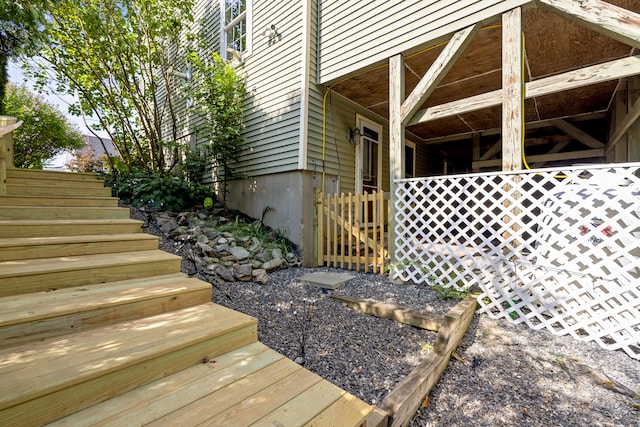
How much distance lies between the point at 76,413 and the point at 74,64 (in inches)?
267

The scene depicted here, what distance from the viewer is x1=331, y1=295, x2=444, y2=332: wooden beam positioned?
2.36 metres

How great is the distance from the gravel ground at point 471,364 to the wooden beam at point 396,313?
2.3 inches

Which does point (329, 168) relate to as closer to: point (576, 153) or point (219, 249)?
point (219, 249)

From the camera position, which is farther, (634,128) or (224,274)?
(634,128)

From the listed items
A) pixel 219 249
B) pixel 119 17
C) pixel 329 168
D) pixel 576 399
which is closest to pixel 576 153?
pixel 329 168

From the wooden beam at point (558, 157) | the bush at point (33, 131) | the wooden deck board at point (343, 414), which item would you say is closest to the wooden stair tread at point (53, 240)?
the wooden deck board at point (343, 414)

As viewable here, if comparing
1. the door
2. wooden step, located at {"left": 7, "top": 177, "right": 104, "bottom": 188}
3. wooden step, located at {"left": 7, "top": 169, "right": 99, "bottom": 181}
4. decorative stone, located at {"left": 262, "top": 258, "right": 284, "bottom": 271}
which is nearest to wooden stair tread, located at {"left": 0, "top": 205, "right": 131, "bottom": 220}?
wooden step, located at {"left": 7, "top": 177, "right": 104, "bottom": 188}

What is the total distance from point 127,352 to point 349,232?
10.8 feet

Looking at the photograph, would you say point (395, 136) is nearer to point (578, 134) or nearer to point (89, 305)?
point (89, 305)

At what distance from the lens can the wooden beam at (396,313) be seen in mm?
2357

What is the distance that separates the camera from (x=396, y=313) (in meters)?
2.55

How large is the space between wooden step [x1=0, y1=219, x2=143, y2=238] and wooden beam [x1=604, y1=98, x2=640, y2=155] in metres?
6.37

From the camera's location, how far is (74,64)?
5371 millimetres

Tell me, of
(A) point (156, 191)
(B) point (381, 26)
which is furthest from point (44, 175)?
(B) point (381, 26)
